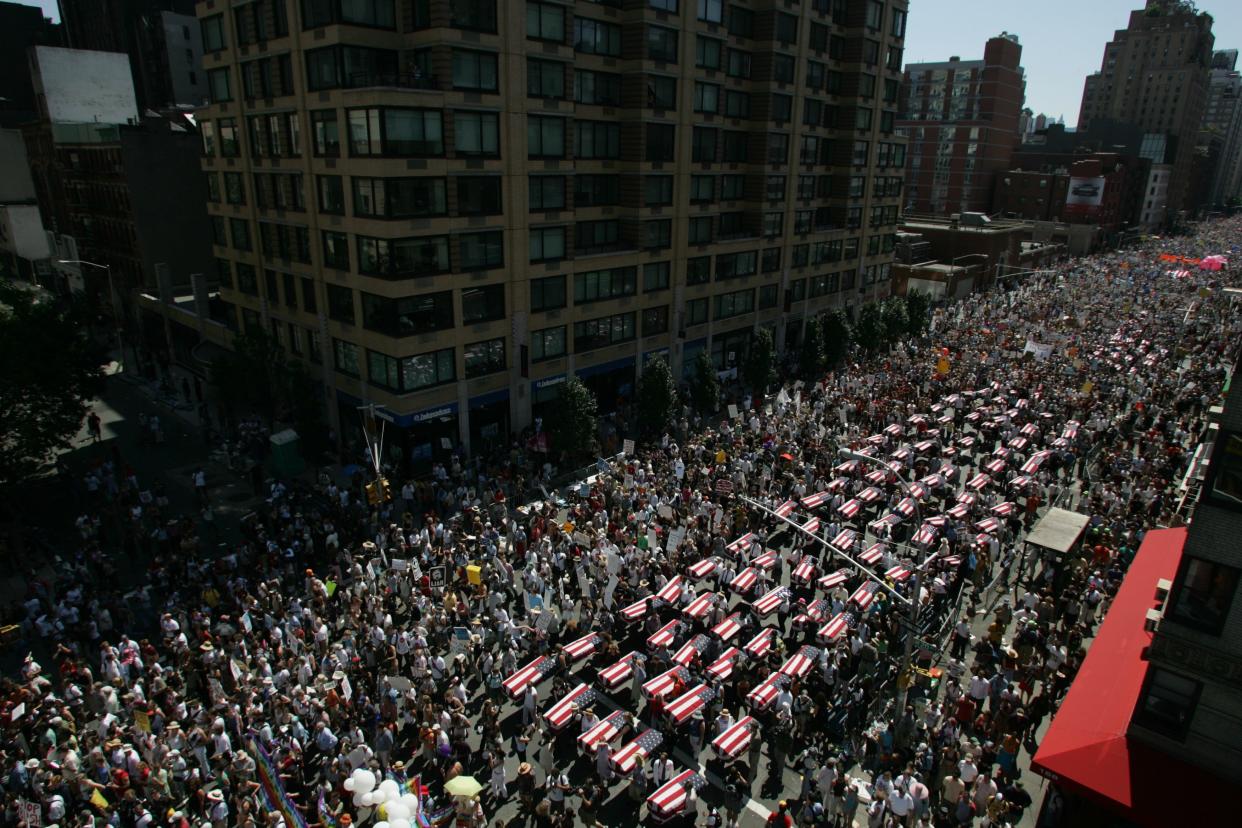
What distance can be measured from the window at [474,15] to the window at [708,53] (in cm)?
1737

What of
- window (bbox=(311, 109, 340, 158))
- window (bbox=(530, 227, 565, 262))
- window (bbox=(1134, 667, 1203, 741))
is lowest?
window (bbox=(1134, 667, 1203, 741))

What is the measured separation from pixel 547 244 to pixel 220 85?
75.2 ft

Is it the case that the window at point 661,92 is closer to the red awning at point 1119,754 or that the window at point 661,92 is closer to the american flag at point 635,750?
the red awning at point 1119,754

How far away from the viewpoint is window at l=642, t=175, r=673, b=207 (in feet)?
162

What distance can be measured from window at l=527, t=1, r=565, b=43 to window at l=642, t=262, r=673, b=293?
50.3ft

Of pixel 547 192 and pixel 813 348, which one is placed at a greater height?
pixel 547 192

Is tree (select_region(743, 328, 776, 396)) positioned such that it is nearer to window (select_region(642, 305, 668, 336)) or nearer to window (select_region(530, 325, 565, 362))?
window (select_region(642, 305, 668, 336))

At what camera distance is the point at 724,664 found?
2414cm

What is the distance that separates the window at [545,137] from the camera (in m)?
42.1

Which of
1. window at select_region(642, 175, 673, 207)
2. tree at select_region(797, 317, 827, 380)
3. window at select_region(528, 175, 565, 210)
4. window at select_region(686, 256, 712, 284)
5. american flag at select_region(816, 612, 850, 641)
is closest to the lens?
american flag at select_region(816, 612, 850, 641)

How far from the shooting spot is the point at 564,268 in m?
45.6

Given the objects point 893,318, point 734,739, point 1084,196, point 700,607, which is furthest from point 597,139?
point 1084,196

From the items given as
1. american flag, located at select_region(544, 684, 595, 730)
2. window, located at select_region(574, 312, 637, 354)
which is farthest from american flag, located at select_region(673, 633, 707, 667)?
window, located at select_region(574, 312, 637, 354)

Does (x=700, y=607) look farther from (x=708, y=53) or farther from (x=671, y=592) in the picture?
(x=708, y=53)
